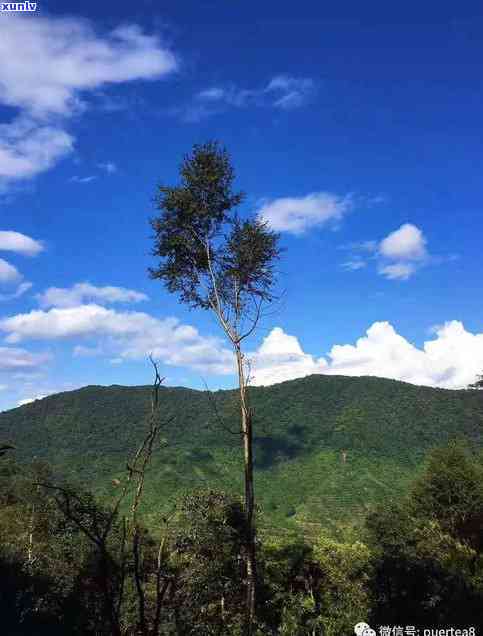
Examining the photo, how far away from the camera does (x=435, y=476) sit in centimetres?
4672

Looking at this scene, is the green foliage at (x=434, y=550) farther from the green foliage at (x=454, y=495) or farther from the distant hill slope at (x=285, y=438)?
the distant hill slope at (x=285, y=438)

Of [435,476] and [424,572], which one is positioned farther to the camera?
[435,476]

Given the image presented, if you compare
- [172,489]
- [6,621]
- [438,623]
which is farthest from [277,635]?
[172,489]

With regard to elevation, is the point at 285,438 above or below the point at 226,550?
above

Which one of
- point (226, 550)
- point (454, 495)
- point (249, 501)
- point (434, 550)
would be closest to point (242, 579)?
point (226, 550)

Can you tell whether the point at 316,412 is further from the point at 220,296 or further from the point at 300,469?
the point at 220,296

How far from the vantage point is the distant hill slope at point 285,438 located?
106125 millimetres

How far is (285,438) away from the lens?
13962 centimetres

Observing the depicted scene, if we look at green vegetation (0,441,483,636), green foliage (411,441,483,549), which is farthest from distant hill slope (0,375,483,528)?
green vegetation (0,441,483,636)

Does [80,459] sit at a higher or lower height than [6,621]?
higher

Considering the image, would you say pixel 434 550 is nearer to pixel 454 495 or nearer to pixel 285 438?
pixel 454 495

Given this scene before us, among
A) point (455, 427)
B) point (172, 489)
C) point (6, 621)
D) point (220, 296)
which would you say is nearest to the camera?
point (220, 296)

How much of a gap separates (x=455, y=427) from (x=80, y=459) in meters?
95.6

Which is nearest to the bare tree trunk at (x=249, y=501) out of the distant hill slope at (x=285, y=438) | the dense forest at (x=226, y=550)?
the dense forest at (x=226, y=550)
